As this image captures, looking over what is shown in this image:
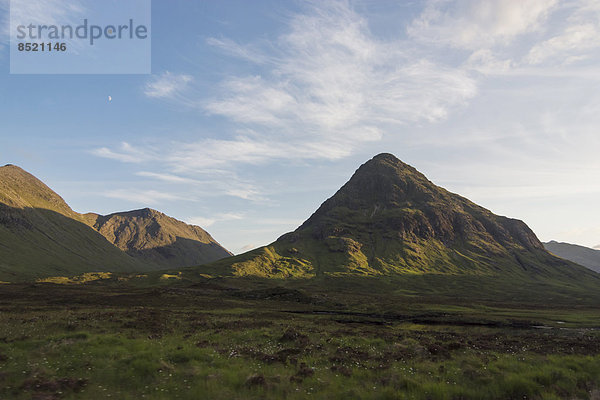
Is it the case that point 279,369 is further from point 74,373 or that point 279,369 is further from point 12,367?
point 12,367

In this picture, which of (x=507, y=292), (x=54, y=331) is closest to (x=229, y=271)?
(x=507, y=292)

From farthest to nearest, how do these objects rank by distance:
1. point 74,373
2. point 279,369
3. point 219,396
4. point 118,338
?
point 118,338
point 279,369
point 74,373
point 219,396

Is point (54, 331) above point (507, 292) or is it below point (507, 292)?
above

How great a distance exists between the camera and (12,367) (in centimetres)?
1745

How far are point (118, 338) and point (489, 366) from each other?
91.2 ft

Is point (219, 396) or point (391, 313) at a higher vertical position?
point (219, 396)

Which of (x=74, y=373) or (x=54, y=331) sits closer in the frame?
(x=74, y=373)

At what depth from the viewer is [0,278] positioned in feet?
500

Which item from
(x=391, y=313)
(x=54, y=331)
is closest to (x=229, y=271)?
(x=391, y=313)

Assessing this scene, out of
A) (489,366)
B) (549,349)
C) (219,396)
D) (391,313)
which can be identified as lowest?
(391,313)

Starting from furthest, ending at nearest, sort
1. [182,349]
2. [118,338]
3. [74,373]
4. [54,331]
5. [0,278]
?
[0,278]
[54,331]
[118,338]
[182,349]
[74,373]

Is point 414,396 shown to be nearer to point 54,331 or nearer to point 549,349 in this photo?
point 549,349

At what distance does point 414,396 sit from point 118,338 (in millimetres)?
23129

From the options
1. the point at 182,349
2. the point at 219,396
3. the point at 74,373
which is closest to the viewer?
the point at 219,396
